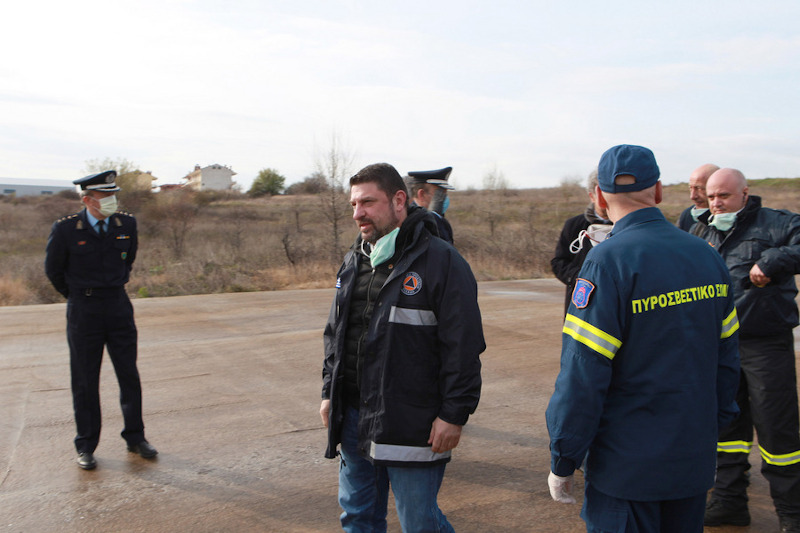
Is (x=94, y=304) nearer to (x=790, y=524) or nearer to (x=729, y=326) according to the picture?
(x=729, y=326)

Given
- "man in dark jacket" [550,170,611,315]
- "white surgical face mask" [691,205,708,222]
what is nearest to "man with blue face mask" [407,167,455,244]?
"man in dark jacket" [550,170,611,315]

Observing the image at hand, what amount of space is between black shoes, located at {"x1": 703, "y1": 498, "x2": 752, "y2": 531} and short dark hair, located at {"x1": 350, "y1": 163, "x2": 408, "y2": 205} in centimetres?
285

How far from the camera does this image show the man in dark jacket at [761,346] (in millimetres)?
3684

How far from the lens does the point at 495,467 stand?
15.8 feet

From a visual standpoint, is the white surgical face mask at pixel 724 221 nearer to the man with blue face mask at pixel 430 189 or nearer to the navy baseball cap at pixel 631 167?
the navy baseball cap at pixel 631 167

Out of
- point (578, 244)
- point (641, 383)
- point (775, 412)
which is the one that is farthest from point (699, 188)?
point (641, 383)

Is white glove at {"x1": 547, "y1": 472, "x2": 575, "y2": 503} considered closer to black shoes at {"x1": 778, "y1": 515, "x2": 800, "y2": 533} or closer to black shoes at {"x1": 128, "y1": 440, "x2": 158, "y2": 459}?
black shoes at {"x1": 778, "y1": 515, "x2": 800, "y2": 533}

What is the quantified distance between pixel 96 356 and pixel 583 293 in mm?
4027

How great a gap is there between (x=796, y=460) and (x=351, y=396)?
105 inches

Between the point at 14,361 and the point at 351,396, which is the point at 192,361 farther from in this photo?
the point at 351,396

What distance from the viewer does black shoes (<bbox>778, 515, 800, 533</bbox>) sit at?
11.8 ft

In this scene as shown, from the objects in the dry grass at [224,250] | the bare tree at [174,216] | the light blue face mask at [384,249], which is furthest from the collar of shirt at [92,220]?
the bare tree at [174,216]

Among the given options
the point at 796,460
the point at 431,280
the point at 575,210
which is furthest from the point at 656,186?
the point at 575,210

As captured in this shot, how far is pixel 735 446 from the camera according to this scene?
3.96 m
